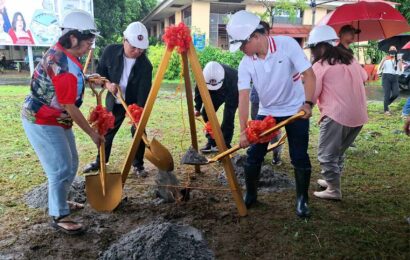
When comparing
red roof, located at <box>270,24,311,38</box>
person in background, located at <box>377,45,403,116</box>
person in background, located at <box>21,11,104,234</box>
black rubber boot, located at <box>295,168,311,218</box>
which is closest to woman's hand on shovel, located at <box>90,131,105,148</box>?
person in background, located at <box>21,11,104,234</box>

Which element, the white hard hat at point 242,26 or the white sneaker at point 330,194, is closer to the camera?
the white hard hat at point 242,26

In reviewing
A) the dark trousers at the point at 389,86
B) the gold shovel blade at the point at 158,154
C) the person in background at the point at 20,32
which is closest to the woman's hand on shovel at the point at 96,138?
the gold shovel blade at the point at 158,154

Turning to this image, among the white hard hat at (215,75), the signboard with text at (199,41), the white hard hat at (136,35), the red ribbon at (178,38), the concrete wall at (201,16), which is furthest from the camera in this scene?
the concrete wall at (201,16)

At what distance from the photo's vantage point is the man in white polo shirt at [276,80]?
3.01m

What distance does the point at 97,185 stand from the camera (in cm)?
338

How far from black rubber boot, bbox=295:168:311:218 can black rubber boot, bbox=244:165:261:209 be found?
38cm

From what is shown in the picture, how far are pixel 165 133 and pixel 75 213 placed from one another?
3635mm

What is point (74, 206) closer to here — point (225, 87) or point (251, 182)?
point (251, 182)

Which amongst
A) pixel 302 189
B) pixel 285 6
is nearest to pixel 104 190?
pixel 302 189

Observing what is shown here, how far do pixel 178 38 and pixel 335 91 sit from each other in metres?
1.54

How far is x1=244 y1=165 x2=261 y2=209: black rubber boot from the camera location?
3635 mm

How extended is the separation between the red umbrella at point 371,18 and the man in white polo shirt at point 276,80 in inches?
81.8

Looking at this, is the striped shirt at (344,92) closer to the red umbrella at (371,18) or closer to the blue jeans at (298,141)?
the blue jeans at (298,141)

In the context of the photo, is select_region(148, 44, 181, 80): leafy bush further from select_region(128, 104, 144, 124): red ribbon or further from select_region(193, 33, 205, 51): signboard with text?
select_region(128, 104, 144, 124): red ribbon
